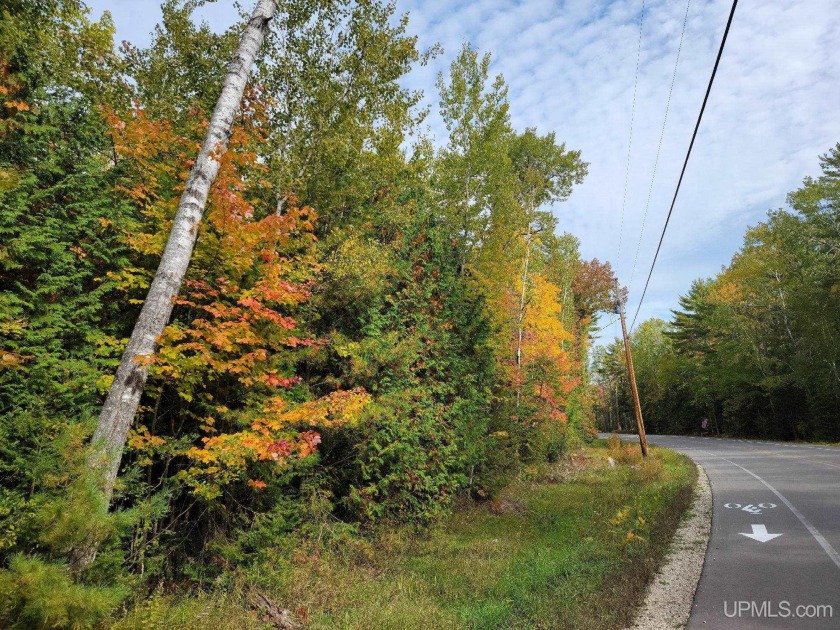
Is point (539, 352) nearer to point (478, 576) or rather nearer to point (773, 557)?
point (773, 557)

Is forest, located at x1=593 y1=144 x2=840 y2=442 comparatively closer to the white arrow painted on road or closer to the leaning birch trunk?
the white arrow painted on road

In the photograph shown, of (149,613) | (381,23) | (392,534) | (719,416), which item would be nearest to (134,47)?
(381,23)

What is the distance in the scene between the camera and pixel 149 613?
3400 mm

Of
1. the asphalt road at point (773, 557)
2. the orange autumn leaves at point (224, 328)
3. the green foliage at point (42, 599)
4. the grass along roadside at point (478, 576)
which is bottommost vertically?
the grass along roadside at point (478, 576)

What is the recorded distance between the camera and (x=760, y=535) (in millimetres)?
7344

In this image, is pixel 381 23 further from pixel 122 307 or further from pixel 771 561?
pixel 771 561

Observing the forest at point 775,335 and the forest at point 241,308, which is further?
the forest at point 775,335

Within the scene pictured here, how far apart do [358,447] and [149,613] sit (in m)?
4.16

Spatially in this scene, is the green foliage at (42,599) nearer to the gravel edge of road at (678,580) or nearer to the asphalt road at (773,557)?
the gravel edge of road at (678,580)

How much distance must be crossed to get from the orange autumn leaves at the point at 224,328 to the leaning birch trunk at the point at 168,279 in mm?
310

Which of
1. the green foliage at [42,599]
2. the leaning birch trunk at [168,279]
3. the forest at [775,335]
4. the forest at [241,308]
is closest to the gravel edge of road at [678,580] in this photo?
the forest at [241,308]

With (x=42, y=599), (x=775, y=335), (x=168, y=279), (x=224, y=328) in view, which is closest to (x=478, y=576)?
(x=224, y=328)

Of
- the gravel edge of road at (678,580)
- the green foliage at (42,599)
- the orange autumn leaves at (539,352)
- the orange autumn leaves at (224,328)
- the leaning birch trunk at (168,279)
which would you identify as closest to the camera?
the green foliage at (42,599)

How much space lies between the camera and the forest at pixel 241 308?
Result: 3832 mm
